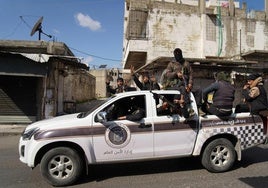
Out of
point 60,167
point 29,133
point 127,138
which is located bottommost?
point 60,167

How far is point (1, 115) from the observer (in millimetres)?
14828

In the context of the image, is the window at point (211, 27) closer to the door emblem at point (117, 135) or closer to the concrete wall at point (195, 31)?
the concrete wall at point (195, 31)

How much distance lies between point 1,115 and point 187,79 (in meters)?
11.1

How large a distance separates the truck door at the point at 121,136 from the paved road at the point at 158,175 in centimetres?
50

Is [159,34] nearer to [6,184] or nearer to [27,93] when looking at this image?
[27,93]

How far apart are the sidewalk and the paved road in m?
5.71

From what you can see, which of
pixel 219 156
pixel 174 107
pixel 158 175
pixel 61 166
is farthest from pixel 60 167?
pixel 219 156

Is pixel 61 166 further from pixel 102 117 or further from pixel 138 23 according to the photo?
pixel 138 23

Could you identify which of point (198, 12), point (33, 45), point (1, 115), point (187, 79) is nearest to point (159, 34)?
point (198, 12)

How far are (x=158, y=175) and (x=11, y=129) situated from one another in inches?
381

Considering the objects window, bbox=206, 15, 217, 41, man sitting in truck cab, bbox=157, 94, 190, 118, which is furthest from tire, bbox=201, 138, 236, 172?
window, bbox=206, 15, 217, 41

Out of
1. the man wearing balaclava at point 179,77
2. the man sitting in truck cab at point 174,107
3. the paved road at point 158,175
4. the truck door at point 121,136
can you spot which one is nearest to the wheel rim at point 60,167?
the paved road at point 158,175

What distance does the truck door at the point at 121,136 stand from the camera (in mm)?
5641

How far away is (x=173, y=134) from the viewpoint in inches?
235
